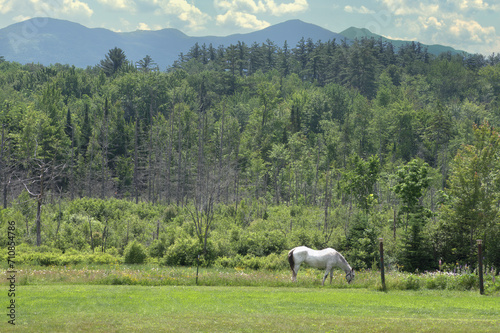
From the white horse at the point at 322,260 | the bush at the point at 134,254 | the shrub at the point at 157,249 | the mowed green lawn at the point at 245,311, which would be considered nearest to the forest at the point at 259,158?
the shrub at the point at 157,249

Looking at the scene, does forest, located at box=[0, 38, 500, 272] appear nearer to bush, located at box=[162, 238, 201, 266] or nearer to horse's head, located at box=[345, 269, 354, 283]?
bush, located at box=[162, 238, 201, 266]

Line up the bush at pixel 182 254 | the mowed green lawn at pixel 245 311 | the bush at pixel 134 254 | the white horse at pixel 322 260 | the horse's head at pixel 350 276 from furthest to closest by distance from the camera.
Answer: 1. the bush at pixel 182 254
2. the bush at pixel 134 254
3. the white horse at pixel 322 260
4. the horse's head at pixel 350 276
5. the mowed green lawn at pixel 245 311

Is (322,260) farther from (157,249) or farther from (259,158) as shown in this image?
(259,158)

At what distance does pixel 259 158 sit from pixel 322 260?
238 feet

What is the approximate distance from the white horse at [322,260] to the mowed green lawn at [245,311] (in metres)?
3.53

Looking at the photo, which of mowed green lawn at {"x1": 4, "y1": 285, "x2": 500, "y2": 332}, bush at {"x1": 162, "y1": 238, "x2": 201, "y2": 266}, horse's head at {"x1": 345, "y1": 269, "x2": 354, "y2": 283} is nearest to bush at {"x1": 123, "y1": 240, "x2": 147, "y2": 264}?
bush at {"x1": 162, "y1": 238, "x2": 201, "y2": 266}

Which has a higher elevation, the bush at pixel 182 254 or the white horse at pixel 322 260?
the white horse at pixel 322 260

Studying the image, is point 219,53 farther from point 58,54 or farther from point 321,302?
point 321,302

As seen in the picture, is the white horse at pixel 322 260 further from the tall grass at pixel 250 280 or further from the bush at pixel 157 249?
the bush at pixel 157 249

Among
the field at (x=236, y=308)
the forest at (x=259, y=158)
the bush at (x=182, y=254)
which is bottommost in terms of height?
the bush at (x=182, y=254)

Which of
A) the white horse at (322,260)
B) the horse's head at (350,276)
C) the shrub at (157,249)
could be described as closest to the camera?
the horse's head at (350,276)

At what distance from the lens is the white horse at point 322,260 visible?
71.4ft

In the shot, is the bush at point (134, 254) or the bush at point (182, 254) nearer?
the bush at point (134, 254)

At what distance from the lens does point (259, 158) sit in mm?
94625
